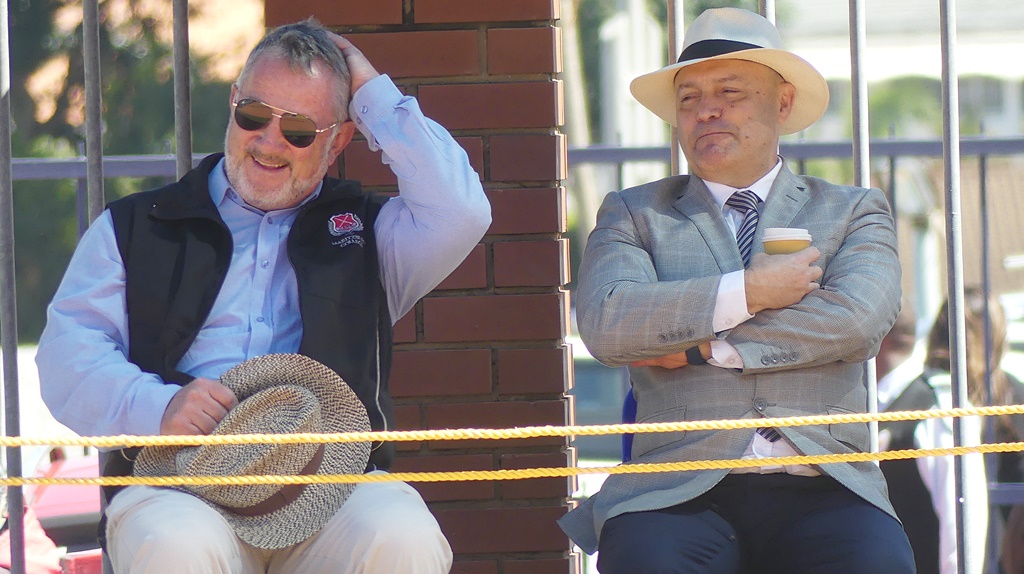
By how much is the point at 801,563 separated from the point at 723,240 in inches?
26.9

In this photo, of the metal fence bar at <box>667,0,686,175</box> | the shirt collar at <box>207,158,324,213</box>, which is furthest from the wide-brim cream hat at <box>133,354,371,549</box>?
the metal fence bar at <box>667,0,686,175</box>

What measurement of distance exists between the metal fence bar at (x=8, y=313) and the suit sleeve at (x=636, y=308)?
43.3 inches

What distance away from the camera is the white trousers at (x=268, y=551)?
1.96 metres

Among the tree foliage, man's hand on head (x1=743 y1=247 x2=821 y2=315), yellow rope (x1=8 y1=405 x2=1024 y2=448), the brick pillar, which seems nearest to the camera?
yellow rope (x1=8 y1=405 x2=1024 y2=448)

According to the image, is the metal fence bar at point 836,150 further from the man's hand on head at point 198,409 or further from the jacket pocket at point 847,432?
the man's hand on head at point 198,409

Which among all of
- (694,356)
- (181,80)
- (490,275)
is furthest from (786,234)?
(181,80)

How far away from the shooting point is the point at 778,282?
230 centimetres

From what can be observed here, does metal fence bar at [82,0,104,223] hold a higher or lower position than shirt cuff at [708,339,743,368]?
higher

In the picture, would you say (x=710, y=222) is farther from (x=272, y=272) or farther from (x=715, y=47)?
(x=272, y=272)

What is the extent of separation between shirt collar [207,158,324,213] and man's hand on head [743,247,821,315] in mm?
900

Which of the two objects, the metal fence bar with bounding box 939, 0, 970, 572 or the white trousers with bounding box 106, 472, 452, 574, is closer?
the white trousers with bounding box 106, 472, 452, 574

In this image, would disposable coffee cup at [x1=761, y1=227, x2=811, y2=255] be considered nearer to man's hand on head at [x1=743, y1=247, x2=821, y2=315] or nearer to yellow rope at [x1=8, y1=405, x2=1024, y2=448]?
man's hand on head at [x1=743, y1=247, x2=821, y2=315]

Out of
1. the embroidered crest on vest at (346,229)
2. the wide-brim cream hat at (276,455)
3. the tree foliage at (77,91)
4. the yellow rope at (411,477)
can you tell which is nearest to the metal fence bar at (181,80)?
the embroidered crest on vest at (346,229)

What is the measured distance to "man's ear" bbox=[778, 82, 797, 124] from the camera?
2.70 m
